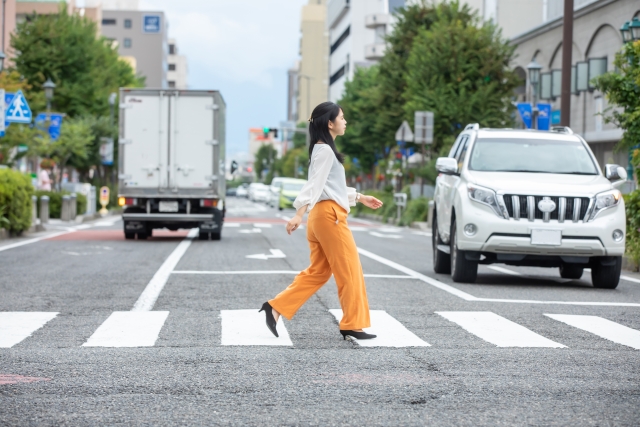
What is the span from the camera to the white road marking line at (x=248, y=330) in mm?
8320

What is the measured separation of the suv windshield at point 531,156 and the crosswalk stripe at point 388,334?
4872 mm

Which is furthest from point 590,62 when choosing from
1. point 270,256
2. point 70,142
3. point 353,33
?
point 353,33

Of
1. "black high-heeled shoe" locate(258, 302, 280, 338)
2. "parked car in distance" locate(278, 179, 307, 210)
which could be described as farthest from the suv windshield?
"parked car in distance" locate(278, 179, 307, 210)

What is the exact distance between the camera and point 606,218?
13477 millimetres

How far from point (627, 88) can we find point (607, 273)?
498 cm

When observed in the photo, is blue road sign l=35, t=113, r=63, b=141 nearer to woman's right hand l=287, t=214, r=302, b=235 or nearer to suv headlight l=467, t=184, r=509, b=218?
suv headlight l=467, t=184, r=509, b=218

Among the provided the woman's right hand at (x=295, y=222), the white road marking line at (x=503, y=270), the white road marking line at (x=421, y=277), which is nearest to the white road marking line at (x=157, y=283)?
the woman's right hand at (x=295, y=222)

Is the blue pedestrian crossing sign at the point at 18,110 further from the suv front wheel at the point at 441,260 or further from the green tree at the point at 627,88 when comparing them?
the suv front wheel at the point at 441,260

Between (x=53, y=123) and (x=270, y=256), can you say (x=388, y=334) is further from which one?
(x=53, y=123)

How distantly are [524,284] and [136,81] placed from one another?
60570 millimetres

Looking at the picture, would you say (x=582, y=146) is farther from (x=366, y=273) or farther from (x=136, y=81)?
(x=136, y=81)

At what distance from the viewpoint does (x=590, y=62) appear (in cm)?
4581

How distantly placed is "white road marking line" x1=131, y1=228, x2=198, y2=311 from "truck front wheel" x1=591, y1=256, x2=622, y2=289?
5222mm

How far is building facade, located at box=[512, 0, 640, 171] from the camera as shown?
44.9 m
